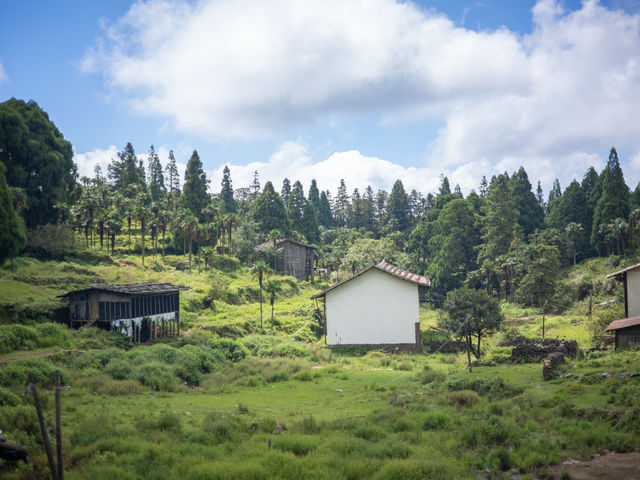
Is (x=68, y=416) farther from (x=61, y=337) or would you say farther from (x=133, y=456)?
(x=61, y=337)

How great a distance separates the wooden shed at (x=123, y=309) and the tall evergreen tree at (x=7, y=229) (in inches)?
436

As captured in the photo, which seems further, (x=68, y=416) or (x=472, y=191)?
(x=472, y=191)

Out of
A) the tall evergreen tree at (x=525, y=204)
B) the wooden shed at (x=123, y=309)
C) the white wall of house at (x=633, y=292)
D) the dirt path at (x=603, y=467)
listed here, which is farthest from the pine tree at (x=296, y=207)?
the dirt path at (x=603, y=467)

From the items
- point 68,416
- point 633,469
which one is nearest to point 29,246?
point 68,416

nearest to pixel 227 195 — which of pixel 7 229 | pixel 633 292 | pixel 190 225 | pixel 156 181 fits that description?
pixel 156 181

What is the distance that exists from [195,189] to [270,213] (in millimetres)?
14593

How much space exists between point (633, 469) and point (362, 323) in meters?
31.8

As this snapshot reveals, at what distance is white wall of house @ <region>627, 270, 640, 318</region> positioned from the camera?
32566mm

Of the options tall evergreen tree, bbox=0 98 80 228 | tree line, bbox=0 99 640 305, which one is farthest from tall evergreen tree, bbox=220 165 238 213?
tall evergreen tree, bbox=0 98 80 228

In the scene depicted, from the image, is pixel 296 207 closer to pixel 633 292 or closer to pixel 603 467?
pixel 633 292

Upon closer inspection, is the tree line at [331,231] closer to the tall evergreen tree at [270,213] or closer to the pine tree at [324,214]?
the tall evergreen tree at [270,213]

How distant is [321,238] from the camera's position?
106750mm

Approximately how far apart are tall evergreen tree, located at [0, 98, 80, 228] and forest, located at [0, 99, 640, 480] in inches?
8.1

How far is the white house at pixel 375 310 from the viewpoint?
44062mm
